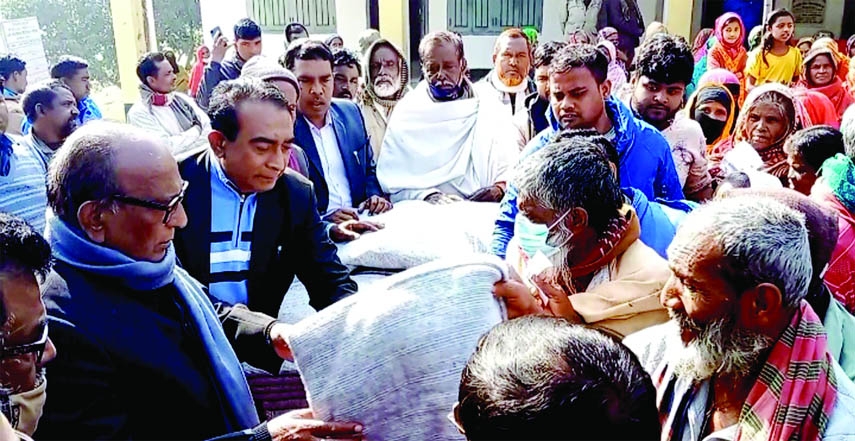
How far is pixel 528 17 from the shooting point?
39.6ft

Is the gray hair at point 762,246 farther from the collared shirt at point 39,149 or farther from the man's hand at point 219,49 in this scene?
the man's hand at point 219,49

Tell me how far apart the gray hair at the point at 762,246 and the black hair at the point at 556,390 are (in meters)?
0.61

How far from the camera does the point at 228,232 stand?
2.28 meters

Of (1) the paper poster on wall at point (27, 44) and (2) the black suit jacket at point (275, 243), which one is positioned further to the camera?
(1) the paper poster on wall at point (27, 44)

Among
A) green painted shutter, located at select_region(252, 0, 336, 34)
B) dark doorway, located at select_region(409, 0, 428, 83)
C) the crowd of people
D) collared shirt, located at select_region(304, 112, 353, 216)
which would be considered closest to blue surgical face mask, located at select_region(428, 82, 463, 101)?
collared shirt, located at select_region(304, 112, 353, 216)

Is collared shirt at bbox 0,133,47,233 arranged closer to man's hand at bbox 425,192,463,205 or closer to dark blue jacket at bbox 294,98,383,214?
dark blue jacket at bbox 294,98,383,214

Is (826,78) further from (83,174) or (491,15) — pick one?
(491,15)

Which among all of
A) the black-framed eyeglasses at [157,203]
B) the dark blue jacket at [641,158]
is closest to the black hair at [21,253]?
the black-framed eyeglasses at [157,203]

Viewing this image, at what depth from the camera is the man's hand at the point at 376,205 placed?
3455mm

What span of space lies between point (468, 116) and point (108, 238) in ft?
8.71

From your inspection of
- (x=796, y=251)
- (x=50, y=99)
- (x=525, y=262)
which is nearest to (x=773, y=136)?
(x=525, y=262)

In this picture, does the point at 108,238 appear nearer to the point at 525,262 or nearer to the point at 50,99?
the point at 525,262

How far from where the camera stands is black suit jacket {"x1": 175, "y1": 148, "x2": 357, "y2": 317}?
2249 mm

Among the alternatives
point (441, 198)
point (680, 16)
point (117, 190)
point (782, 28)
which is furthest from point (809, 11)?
point (117, 190)
